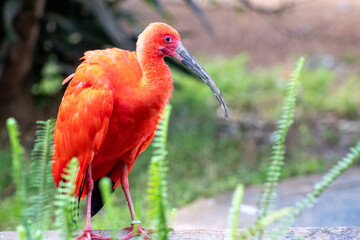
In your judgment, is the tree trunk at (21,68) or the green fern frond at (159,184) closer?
the green fern frond at (159,184)

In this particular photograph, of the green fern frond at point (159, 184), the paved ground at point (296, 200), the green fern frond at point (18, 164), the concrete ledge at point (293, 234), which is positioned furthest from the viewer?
the paved ground at point (296, 200)

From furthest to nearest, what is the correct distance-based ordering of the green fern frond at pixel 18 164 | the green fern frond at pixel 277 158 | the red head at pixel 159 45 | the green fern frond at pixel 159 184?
1. the red head at pixel 159 45
2. the green fern frond at pixel 277 158
3. the green fern frond at pixel 18 164
4. the green fern frond at pixel 159 184

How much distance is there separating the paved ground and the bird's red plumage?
3.28 ft

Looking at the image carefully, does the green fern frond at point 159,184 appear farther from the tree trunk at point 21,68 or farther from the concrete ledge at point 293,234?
the tree trunk at point 21,68

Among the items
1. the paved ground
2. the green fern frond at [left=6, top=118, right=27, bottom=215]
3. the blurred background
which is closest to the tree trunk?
the blurred background

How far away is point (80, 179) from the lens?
2441 millimetres

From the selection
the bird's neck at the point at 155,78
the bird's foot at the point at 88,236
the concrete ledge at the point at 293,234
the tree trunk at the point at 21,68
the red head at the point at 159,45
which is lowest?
the concrete ledge at the point at 293,234

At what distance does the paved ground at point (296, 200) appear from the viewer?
356cm

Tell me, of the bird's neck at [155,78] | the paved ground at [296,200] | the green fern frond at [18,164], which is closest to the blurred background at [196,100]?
the paved ground at [296,200]

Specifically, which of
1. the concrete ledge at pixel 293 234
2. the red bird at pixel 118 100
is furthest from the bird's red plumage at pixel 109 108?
the concrete ledge at pixel 293 234

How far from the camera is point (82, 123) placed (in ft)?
7.92

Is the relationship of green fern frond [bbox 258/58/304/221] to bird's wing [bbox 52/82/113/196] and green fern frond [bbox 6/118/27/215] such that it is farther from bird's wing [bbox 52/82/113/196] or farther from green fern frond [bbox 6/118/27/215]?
bird's wing [bbox 52/82/113/196]

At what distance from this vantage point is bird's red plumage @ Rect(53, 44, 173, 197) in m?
2.31

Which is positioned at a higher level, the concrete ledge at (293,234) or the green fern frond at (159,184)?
the green fern frond at (159,184)
